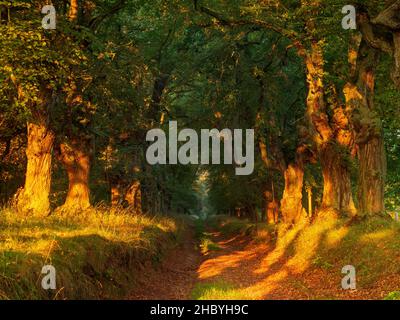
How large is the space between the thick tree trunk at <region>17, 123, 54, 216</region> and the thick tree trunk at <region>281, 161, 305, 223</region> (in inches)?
587

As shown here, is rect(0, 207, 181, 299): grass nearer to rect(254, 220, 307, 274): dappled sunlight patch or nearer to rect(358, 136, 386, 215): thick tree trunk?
rect(254, 220, 307, 274): dappled sunlight patch

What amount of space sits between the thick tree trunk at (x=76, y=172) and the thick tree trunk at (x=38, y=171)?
3.09m

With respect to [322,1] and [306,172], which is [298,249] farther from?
[306,172]

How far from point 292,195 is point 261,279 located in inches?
463

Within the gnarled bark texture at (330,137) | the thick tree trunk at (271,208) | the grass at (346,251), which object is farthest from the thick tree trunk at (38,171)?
the thick tree trunk at (271,208)

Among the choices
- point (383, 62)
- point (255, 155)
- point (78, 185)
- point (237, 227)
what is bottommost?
point (237, 227)

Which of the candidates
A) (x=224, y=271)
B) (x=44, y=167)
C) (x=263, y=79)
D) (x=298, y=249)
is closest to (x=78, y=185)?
(x=44, y=167)

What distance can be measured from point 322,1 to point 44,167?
10517 millimetres

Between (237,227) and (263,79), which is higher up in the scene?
(263,79)

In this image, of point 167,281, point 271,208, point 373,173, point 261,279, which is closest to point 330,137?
point 373,173

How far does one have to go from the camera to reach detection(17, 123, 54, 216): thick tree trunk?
15.4m

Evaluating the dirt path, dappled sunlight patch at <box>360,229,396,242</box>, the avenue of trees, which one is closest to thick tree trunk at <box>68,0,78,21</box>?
the avenue of trees
